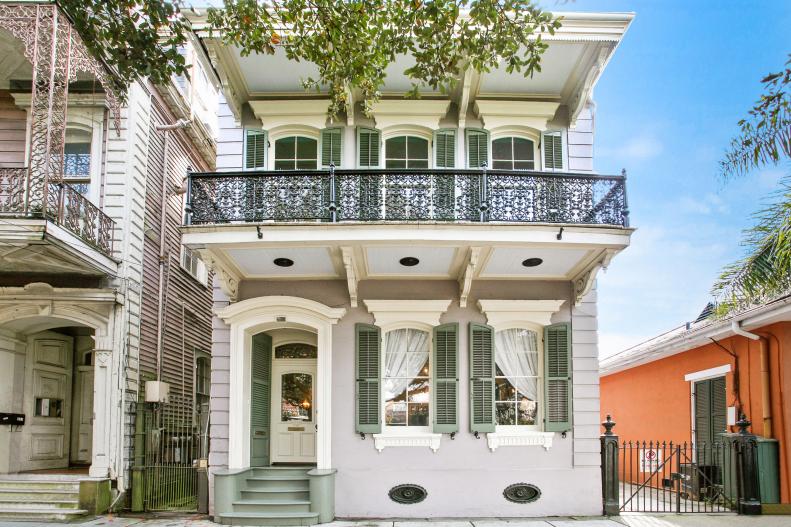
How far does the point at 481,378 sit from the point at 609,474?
2582 millimetres

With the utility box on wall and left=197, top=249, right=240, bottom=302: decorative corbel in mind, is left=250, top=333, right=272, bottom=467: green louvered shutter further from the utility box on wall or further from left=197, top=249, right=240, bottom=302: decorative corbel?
the utility box on wall

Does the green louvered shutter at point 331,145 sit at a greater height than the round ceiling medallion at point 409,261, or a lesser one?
greater

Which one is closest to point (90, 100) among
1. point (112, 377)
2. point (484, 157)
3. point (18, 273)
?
point (18, 273)

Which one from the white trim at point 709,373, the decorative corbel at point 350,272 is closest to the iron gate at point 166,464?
the decorative corbel at point 350,272

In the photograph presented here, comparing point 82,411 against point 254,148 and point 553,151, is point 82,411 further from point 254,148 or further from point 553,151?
point 553,151

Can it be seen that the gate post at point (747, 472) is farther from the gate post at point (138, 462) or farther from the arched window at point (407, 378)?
the gate post at point (138, 462)

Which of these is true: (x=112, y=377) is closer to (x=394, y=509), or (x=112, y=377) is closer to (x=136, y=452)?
(x=136, y=452)

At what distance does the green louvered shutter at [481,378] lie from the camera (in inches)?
464

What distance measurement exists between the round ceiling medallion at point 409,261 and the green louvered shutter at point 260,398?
2.97 meters

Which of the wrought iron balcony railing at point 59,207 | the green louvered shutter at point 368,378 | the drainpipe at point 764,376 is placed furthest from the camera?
the drainpipe at point 764,376

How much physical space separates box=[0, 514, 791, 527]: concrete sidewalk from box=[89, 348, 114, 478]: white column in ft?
2.94

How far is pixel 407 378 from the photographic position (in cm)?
1219

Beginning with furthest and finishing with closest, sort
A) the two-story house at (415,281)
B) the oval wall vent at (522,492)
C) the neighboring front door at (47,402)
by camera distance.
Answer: the neighboring front door at (47,402) < the oval wall vent at (522,492) < the two-story house at (415,281)

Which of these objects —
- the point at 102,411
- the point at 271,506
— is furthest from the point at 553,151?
the point at 102,411
